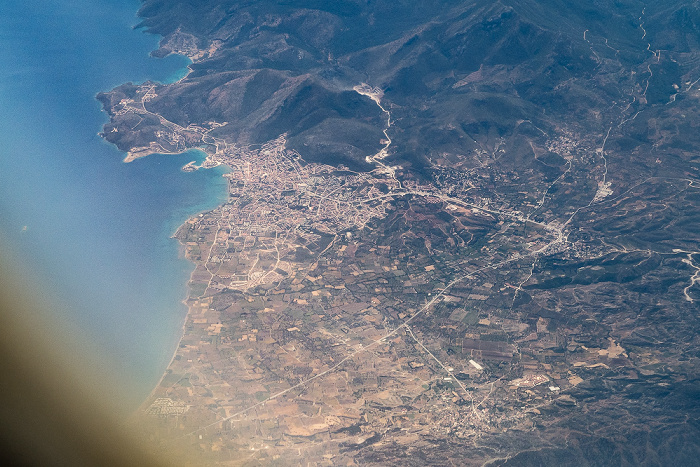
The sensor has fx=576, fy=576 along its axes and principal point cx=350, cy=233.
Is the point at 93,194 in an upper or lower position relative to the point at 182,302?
upper

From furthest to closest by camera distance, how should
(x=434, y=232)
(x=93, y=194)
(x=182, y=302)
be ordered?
1. (x=93, y=194)
2. (x=434, y=232)
3. (x=182, y=302)

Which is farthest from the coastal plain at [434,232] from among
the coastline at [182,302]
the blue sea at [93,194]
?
the blue sea at [93,194]

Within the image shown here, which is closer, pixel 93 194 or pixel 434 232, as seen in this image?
pixel 434 232

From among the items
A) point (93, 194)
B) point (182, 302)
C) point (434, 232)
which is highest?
point (93, 194)

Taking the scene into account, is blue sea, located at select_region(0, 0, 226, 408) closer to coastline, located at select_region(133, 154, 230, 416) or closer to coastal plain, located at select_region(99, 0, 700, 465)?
coastline, located at select_region(133, 154, 230, 416)

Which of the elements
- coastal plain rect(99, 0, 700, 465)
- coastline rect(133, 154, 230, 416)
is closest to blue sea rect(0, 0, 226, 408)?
coastline rect(133, 154, 230, 416)

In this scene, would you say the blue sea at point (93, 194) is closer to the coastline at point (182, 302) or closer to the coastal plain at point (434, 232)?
the coastline at point (182, 302)

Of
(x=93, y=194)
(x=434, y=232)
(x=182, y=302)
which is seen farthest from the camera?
(x=93, y=194)

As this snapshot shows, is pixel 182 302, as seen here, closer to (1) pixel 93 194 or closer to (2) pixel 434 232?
(1) pixel 93 194

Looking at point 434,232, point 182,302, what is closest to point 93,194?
point 182,302
